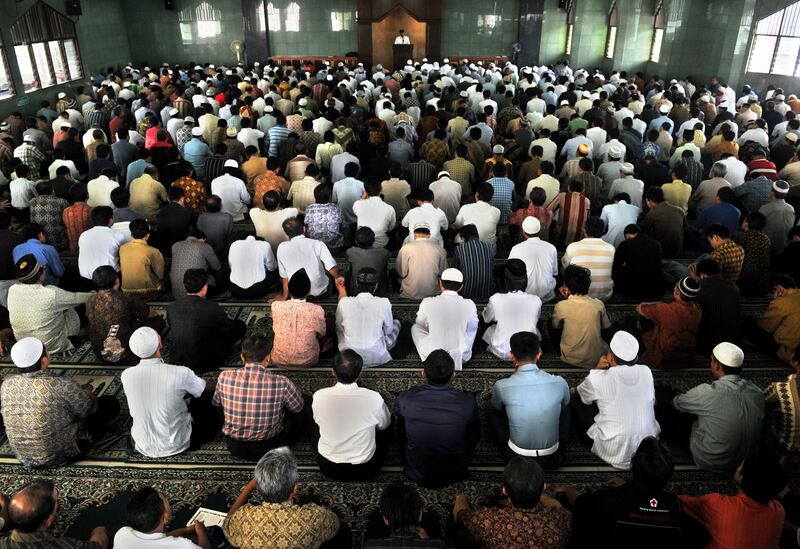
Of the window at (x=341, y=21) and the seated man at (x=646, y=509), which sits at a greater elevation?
the window at (x=341, y=21)

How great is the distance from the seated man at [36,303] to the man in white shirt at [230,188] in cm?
243

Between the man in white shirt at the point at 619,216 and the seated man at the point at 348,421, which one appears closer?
the seated man at the point at 348,421

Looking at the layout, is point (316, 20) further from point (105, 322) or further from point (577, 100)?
point (105, 322)

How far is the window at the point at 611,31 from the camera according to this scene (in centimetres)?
1611

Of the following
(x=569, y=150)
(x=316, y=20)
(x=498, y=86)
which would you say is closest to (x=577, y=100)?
(x=498, y=86)

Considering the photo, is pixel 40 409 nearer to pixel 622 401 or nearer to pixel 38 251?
pixel 38 251

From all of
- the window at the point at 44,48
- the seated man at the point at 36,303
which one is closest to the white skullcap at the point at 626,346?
the seated man at the point at 36,303

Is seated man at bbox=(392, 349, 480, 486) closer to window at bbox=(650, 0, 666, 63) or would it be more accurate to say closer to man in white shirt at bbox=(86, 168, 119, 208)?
man in white shirt at bbox=(86, 168, 119, 208)

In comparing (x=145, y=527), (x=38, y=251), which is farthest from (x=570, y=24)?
(x=145, y=527)

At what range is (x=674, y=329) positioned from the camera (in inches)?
155

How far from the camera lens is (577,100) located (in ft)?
A: 34.2

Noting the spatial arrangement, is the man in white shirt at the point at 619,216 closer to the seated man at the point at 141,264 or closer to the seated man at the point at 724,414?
the seated man at the point at 724,414

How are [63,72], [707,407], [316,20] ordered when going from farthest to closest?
[316,20] < [63,72] < [707,407]

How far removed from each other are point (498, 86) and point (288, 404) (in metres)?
9.65
